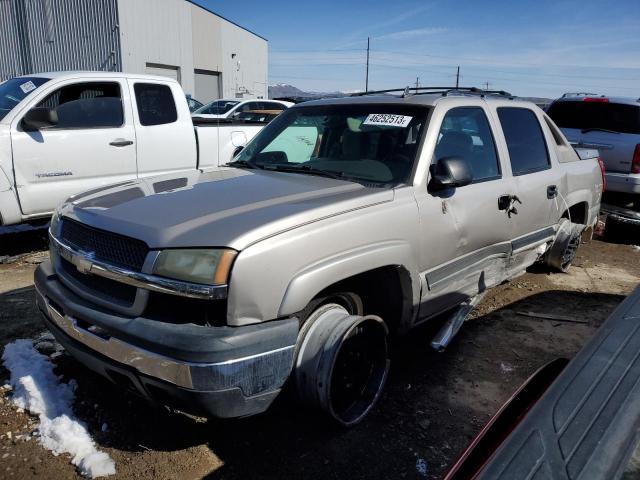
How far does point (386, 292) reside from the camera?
3.02 metres

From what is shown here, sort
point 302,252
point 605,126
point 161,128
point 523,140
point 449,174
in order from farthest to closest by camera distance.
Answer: point 605,126
point 161,128
point 523,140
point 449,174
point 302,252

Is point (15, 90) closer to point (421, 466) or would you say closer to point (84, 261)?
point (84, 261)

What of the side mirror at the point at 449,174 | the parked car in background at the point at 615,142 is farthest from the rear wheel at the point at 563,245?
the parked car in background at the point at 615,142

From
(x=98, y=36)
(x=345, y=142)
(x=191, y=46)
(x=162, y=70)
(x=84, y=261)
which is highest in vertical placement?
(x=191, y=46)

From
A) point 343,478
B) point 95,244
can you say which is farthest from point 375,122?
point 343,478

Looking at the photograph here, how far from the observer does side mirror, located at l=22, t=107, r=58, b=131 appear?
209 inches

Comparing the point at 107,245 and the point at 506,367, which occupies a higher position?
the point at 107,245

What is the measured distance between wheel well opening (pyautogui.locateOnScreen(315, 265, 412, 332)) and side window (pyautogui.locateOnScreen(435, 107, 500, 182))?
89 cm

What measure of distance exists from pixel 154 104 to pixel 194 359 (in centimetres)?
516

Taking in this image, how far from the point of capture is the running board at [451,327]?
315 cm

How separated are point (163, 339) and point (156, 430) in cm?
92

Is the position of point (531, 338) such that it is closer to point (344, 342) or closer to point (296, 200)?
point (344, 342)

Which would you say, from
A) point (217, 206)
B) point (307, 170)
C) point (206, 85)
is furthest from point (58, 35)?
point (217, 206)

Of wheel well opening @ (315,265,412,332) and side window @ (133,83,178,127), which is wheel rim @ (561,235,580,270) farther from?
side window @ (133,83,178,127)
